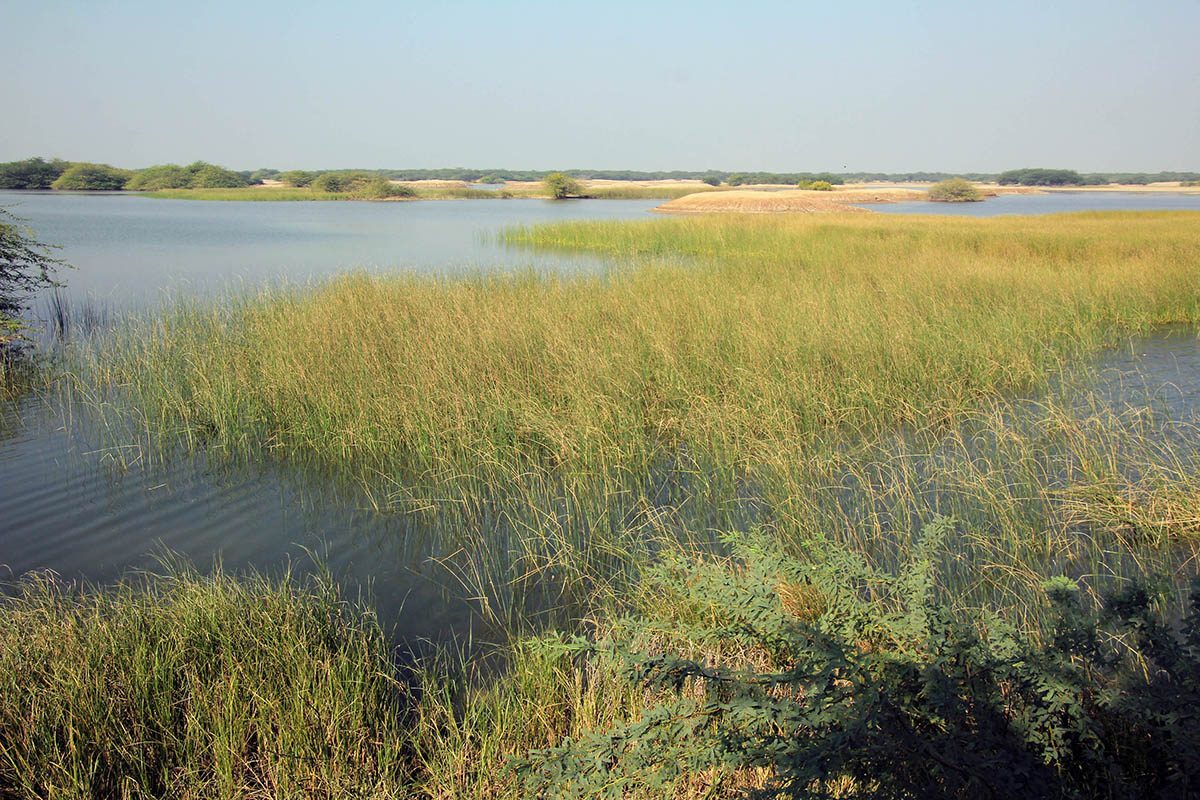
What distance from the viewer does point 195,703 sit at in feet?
9.63

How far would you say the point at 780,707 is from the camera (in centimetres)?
199

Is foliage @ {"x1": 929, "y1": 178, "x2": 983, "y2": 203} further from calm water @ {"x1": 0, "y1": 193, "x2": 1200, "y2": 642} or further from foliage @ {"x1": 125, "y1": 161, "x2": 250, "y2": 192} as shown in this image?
foliage @ {"x1": 125, "y1": 161, "x2": 250, "y2": 192}

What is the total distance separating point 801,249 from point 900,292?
6595 millimetres

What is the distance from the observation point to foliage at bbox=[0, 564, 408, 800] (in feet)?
8.70

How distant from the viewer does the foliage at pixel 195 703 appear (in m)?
2.65

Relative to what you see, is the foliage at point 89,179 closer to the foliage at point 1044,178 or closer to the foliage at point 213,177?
the foliage at point 213,177

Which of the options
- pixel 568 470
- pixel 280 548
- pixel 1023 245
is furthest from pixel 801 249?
pixel 280 548

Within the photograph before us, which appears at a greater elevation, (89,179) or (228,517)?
(89,179)

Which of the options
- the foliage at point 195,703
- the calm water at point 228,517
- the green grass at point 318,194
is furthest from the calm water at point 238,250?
the green grass at point 318,194

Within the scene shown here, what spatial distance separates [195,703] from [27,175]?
294ft

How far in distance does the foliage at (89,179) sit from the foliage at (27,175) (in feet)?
2.85

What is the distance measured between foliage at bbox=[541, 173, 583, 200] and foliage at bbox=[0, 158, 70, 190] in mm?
48990

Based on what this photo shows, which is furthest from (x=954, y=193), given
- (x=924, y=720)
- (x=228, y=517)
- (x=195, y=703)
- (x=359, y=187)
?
(x=195, y=703)

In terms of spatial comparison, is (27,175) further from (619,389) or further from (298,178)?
(619,389)
